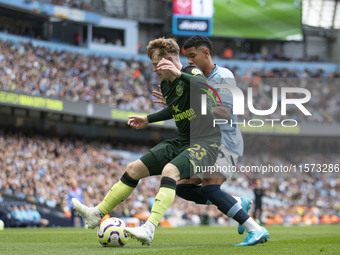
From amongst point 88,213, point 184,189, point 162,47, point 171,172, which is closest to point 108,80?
point 184,189

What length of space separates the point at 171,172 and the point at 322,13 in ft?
136

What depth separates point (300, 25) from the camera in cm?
4059

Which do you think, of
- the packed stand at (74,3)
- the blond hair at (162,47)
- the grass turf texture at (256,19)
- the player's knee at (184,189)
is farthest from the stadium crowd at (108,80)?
the blond hair at (162,47)

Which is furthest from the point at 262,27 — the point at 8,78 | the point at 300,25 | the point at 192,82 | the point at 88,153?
the point at 192,82

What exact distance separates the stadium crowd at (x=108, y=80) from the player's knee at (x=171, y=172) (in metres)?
20.5

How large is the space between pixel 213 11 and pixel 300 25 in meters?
6.10

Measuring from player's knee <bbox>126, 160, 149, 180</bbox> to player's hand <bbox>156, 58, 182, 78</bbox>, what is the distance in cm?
123

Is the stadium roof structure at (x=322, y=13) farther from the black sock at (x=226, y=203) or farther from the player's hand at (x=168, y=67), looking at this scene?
the player's hand at (x=168, y=67)

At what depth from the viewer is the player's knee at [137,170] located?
272 inches

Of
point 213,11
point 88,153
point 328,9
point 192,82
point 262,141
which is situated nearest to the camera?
point 192,82

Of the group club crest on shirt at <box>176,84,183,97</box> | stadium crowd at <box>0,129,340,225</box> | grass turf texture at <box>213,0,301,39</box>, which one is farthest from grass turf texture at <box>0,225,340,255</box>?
grass turf texture at <box>213,0,301,39</box>

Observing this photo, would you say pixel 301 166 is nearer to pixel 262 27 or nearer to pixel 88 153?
pixel 262 27

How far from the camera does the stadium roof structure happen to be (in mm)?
44469

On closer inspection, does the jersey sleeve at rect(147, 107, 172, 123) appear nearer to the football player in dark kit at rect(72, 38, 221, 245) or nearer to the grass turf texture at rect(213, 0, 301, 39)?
the football player in dark kit at rect(72, 38, 221, 245)
